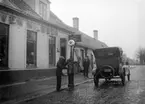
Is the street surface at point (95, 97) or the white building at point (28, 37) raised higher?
the white building at point (28, 37)

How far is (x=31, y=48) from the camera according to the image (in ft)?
53.7

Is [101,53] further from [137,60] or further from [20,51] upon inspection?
[137,60]

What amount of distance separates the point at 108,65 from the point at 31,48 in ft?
20.7

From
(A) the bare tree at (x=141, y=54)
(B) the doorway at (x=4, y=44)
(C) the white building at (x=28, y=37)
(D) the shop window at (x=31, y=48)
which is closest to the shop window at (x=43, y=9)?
(C) the white building at (x=28, y=37)

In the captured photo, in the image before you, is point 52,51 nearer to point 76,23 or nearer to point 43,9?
point 43,9

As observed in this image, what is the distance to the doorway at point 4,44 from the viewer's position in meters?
13.4

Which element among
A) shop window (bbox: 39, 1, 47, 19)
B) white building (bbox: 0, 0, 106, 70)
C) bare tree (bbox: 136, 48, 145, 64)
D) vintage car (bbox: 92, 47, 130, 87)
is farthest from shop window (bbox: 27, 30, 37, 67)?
bare tree (bbox: 136, 48, 145, 64)

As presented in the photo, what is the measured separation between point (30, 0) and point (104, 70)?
9275 mm

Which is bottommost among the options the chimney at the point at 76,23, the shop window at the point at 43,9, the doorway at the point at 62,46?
the doorway at the point at 62,46

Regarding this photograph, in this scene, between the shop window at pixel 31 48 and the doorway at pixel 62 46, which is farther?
the doorway at pixel 62 46

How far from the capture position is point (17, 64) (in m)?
14.6

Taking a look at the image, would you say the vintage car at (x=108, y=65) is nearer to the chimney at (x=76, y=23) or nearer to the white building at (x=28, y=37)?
the white building at (x=28, y=37)

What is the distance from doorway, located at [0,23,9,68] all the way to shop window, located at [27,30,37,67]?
2.32 m

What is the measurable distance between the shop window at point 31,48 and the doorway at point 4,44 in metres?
2.32
